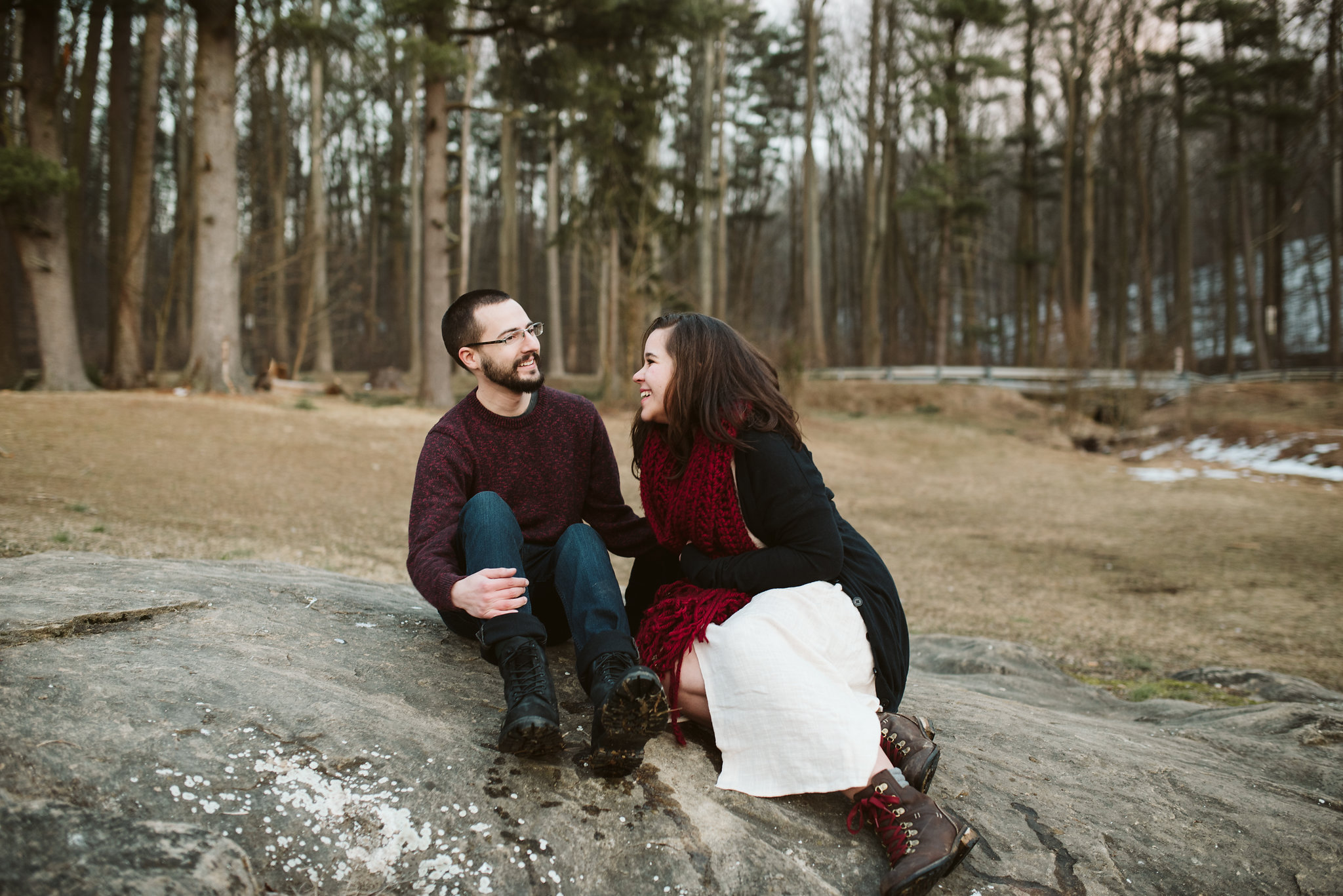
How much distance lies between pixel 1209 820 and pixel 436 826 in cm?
209

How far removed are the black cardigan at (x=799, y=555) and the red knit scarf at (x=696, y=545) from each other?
0.11 ft

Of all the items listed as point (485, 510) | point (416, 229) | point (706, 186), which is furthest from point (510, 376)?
point (416, 229)

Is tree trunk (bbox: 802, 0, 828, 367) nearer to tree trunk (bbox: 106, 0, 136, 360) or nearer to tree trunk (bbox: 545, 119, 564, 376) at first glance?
tree trunk (bbox: 545, 119, 564, 376)

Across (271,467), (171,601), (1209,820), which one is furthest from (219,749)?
(271,467)

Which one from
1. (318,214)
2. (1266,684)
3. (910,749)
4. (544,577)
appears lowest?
(1266,684)

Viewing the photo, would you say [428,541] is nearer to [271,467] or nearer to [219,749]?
[219,749]

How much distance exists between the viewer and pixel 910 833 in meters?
1.99

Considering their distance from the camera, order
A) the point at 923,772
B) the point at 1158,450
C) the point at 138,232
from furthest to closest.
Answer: the point at 1158,450
the point at 138,232
the point at 923,772

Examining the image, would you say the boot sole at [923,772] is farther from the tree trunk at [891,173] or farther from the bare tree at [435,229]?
the tree trunk at [891,173]

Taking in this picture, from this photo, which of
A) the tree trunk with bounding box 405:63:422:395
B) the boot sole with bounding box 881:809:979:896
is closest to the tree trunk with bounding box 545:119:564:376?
the tree trunk with bounding box 405:63:422:395

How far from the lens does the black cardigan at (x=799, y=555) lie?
7.61ft

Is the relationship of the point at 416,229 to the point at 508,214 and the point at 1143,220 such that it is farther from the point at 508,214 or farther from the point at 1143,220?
the point at 1143,220

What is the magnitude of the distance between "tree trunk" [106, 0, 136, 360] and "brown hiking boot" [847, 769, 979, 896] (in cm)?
1435

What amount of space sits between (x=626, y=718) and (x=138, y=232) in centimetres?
1404
